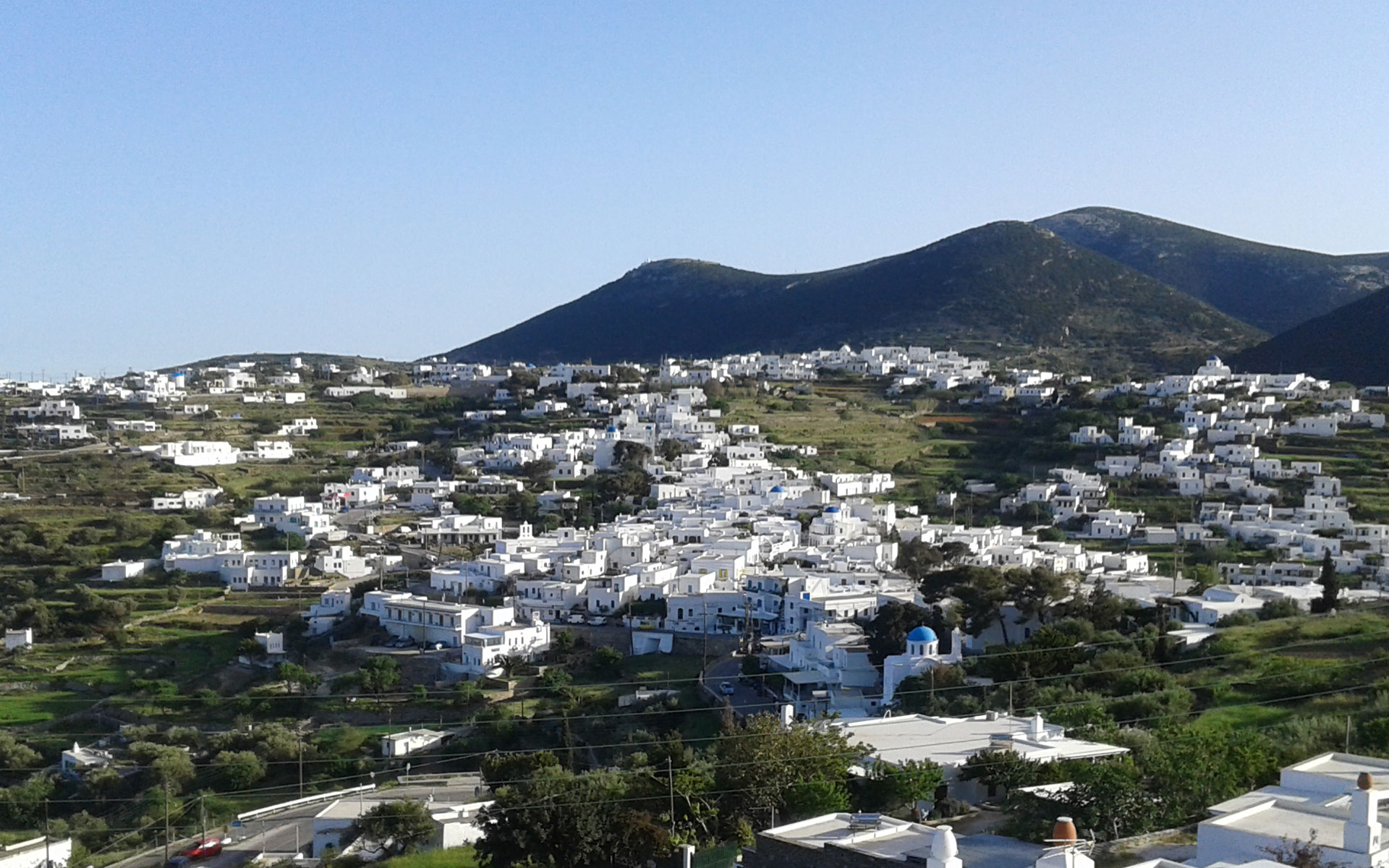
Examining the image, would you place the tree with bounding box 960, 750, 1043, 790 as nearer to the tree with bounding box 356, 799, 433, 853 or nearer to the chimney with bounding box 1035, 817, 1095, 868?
the chimney with bounding box 1035, 817, 1095, 868

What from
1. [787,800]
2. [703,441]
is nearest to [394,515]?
[703,441]

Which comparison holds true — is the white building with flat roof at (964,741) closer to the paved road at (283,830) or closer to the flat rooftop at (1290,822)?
the flat rooftop at (1290,822)

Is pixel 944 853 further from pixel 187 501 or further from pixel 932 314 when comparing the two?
pixel 932 314

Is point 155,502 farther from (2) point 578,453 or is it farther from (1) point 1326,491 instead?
(1) point 1326,491

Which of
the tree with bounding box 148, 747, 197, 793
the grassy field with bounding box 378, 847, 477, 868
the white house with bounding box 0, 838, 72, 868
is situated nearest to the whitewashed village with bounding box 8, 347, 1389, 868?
the grassy field with bounding box 378, 847, 477, 868

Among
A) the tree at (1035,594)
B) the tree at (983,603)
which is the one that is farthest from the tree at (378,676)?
the tree at (1035,594)

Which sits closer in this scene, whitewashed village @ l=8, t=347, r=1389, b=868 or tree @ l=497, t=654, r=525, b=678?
whitewashed village @ l=8, t=347, r=1389, b=868

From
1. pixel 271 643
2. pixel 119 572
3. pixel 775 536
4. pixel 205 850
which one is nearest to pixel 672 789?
pixel 205 850
